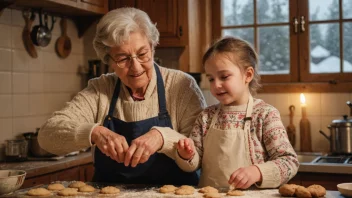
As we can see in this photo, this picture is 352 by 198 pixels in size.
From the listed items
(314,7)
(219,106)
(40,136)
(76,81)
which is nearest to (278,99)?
(314,7)

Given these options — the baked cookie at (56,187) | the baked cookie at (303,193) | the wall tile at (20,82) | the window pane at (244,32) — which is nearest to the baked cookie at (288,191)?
the baked cookie at (303,193)

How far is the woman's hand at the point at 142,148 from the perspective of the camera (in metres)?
1.60

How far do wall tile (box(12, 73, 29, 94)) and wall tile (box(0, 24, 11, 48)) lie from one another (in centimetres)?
19

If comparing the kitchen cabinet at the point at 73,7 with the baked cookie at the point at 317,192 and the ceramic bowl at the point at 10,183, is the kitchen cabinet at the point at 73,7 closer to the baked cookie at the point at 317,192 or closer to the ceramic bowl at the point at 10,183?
the ceramic bowl at the point at 10,183

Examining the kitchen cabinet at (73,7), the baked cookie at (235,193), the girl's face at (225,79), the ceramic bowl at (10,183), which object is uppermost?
the kitchen cabinet at (73,7)

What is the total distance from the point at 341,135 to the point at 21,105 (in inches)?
78.6

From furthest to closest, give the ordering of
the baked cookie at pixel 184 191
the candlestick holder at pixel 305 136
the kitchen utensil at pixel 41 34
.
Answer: the candlestick holder at pixel 305 136 → the kitchen utensil at pixel 41 34 → the baked cookie at pixel 184 191

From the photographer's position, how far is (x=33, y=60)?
333 centimetres

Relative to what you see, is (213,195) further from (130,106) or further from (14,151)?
(14,151)

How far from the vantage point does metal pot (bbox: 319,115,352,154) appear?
306 cm

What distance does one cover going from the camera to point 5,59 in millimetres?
3090

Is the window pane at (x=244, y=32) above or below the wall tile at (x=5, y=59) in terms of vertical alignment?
above

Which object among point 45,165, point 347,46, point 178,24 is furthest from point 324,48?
point 45,165

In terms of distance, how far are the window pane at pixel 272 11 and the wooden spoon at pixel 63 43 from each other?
1397 millimetres
